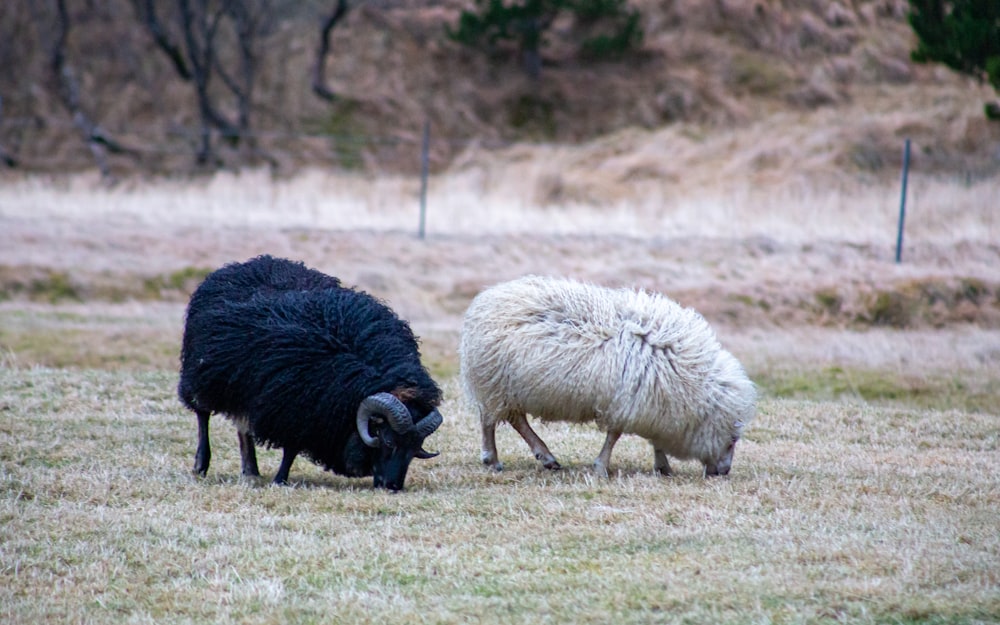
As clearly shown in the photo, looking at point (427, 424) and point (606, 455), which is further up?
point (427, 424)

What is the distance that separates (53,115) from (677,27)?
21488mm

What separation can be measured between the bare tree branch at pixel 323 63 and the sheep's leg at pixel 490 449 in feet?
92.3

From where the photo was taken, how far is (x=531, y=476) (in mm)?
8891

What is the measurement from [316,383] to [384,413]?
0.56 meters

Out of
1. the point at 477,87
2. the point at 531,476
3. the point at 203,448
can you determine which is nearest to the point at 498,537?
the point at 531,476

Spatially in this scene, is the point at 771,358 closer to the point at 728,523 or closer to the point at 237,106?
the point at 728,523

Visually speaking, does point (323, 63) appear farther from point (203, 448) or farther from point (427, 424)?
point (427, 424)

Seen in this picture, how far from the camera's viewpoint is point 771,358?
14.7 m

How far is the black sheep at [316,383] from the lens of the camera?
27.0ft

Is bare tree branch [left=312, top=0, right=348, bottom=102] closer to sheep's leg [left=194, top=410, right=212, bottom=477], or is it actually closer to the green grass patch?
the green grass patch

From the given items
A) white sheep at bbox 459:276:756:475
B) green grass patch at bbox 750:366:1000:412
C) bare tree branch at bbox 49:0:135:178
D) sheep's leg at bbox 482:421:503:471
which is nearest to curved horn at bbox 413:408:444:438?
white sheep at bbox 459:276:756:475

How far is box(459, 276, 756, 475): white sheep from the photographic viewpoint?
8727mm

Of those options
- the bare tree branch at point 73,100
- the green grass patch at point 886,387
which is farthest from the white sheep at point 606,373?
the bare tree branch at point 73,100

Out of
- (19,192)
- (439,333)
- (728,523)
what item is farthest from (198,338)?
(19,192)
